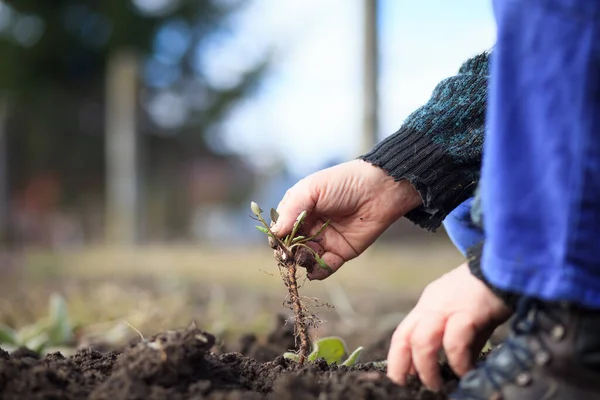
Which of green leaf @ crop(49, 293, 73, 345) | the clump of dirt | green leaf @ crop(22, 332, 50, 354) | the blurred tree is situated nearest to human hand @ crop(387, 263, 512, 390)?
the clump of dirt

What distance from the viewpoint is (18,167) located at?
12172 mm

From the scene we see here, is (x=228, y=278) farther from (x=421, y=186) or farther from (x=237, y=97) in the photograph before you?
(x=237, y=97)

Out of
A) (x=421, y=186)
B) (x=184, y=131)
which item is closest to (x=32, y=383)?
(x=421, y=186)

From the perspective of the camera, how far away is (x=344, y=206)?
1.44m

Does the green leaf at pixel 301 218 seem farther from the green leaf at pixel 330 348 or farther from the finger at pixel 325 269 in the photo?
the green leaf at pixel 330 348

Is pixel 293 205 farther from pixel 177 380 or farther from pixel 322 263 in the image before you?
pixel 177 380

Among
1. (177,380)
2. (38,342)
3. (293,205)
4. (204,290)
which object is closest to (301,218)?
(293,205)

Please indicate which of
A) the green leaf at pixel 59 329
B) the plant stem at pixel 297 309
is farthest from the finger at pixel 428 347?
the green leaf at pixel 59 329

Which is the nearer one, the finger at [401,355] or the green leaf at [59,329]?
the finger at [401,355]

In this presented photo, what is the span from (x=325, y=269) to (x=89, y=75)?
1287 cm

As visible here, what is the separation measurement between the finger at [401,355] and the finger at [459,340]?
66 millimetres

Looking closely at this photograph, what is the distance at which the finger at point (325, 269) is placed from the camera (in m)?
1.44

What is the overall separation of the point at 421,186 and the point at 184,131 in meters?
11.7

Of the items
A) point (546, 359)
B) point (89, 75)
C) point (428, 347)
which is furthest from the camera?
point (89, 75)
